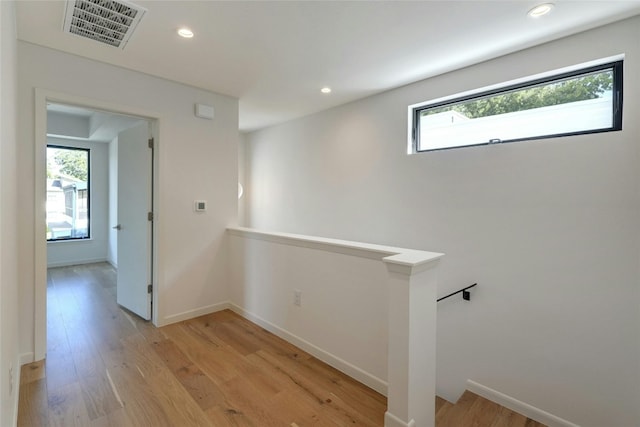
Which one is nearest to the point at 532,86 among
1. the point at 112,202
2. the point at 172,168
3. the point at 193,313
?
the point at 172,168

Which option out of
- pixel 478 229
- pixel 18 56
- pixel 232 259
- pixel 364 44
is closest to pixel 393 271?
pixel 478 229

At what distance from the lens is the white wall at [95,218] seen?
5727 millimetres

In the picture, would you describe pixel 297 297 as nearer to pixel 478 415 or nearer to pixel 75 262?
pixel 478 415

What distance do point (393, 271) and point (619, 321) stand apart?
168cm

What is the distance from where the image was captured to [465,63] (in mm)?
2617

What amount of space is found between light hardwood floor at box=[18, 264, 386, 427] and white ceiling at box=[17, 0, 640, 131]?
2546 mm

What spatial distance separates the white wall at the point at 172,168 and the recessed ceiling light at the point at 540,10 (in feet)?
9.64

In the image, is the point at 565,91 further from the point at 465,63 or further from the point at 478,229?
the point at 478,229

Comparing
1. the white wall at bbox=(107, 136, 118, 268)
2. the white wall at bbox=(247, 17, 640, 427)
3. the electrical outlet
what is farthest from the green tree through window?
the white wall at bbox=(107, 136, 118, 268)

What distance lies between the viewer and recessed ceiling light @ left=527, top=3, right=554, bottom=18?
1.83 metres

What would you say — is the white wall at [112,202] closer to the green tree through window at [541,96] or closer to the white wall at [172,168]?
the white wall at [172,168]

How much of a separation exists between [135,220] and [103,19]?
1981 millimetres

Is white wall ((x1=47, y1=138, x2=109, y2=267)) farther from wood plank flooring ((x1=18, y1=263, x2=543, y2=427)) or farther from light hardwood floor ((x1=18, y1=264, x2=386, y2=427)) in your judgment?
wood plank flooring ((x1=18, y1=263, x2=543, y2=427))

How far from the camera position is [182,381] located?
2168 mm
